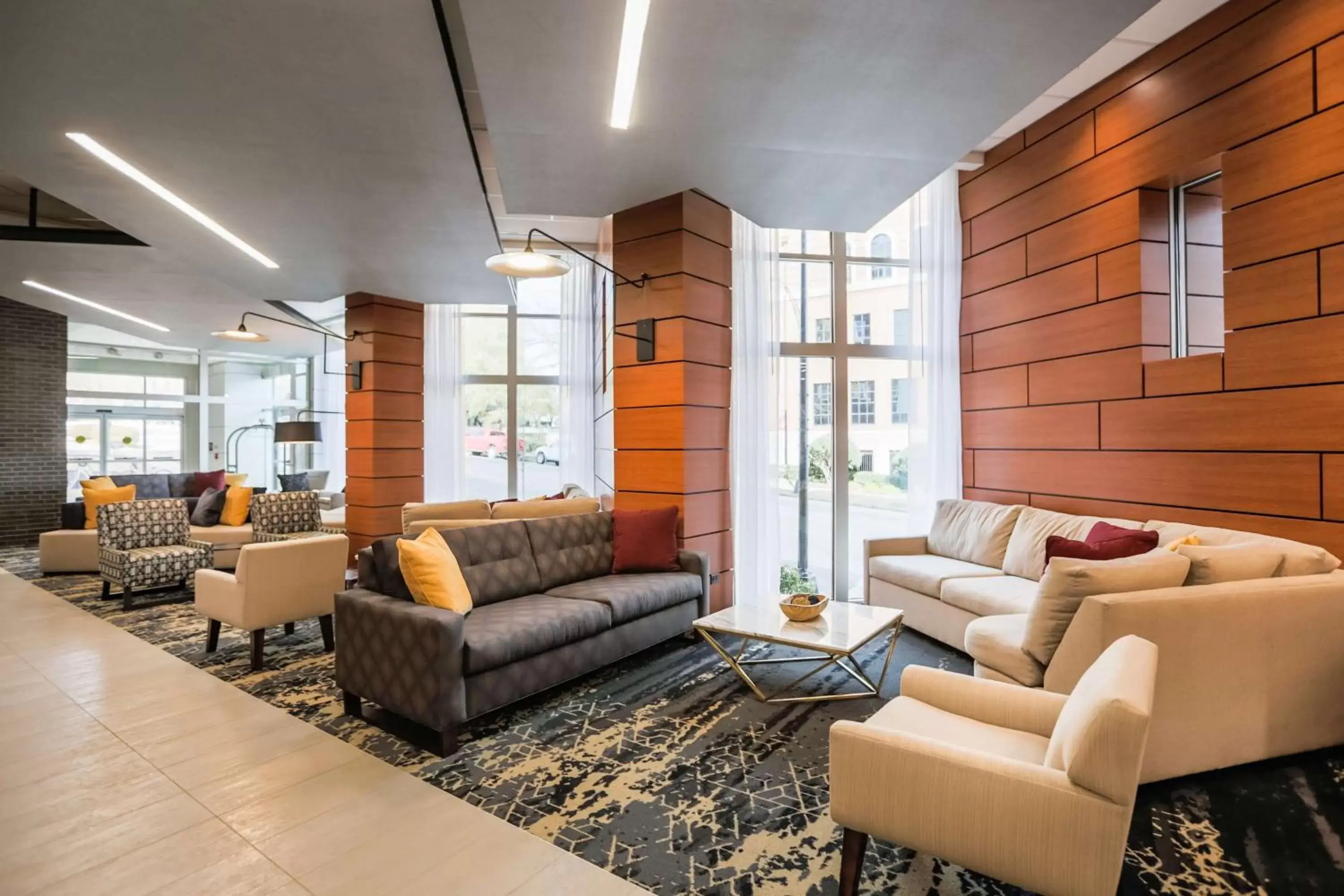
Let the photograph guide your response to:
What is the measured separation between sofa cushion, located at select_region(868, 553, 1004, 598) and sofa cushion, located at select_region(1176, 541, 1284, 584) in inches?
66.9

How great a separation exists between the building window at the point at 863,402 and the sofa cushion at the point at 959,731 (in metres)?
4.08

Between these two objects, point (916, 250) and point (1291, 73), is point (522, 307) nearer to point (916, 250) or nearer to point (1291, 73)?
point (916, 250)

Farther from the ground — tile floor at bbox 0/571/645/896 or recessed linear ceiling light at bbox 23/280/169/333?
recessed linear ceiling light at bbox 23/280/169/333

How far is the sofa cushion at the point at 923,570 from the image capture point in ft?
14.3

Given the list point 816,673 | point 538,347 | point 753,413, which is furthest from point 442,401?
point 816,673

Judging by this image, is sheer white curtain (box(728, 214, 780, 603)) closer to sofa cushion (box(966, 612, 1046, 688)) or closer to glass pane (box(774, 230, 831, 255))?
glass pane (box(774, 230, 831, 255))

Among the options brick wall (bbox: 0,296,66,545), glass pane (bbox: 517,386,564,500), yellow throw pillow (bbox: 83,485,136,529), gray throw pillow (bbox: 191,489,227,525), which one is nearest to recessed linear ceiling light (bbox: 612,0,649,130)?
glass pane (bbox: 517,386,564,500)

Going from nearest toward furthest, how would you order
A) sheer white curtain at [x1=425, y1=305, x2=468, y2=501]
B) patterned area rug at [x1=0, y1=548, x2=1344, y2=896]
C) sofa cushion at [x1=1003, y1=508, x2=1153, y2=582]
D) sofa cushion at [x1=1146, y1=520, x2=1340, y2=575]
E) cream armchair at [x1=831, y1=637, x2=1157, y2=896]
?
cream armchair at [x1=831, y1=637, x2=1157, y2=896], patterned area rug at [x1=0, y1=548, x2=1344, y2=896], sofa cushion at [x1=1146, y1=520, x2=1340, y2=575], sofa cushion at [x1=1003, y1=508, x2=1153, y2=582], sheer white curtain at [x1=425, y1=305, x2=468, y2=501]

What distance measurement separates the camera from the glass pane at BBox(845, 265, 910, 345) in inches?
235

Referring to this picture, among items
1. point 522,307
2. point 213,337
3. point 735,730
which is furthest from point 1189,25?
point 213,337

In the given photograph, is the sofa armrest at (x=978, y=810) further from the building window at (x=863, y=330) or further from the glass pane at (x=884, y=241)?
the glass pane at (x=884, y=241)

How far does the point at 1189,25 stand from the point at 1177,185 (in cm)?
90

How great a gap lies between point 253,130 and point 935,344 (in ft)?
17.5

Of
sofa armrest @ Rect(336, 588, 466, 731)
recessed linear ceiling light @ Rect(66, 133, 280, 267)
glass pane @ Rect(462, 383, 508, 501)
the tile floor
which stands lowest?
the tile floor
